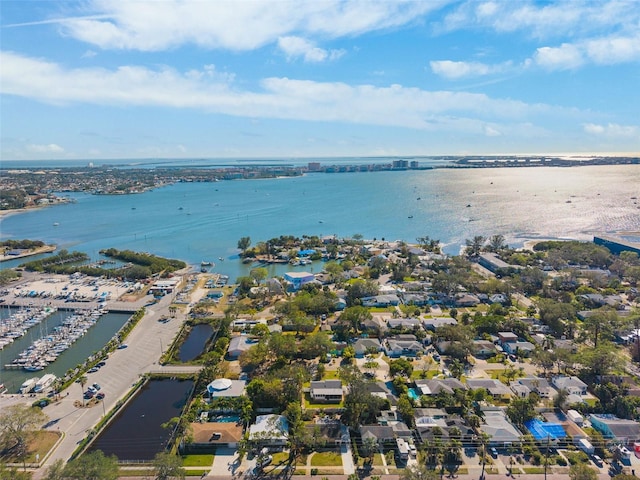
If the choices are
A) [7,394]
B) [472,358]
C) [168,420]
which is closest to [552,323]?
[472,358]

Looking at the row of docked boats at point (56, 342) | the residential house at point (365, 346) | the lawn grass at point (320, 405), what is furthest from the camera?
the residential house at point (365, 346)

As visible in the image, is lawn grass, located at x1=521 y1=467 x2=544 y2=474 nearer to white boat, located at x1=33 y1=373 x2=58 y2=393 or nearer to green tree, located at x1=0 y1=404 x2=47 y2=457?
green tree, located at x1=0 y1=404 x2=47 y2=457

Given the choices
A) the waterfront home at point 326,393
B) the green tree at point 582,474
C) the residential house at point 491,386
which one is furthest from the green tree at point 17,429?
the green tree at point 582,474

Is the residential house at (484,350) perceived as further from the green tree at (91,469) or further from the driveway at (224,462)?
the green tree at (91,469)

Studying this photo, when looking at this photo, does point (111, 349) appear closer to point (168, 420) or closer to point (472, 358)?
point (168, 420)

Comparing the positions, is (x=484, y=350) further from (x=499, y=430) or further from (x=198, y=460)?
(x=198, y=460)
